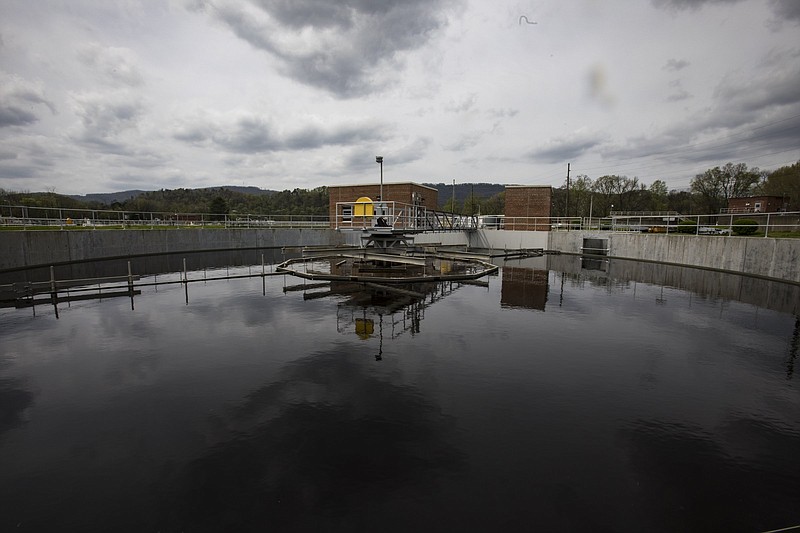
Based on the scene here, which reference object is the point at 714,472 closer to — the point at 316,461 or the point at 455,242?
the point at 316,461

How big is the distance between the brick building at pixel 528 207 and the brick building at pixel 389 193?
823 centimetres

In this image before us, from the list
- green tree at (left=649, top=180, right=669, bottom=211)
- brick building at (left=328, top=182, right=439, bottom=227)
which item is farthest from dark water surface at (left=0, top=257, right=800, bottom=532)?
green tree at (left=649, top=180, right=669, bottom=211)

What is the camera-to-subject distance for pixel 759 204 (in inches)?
2141

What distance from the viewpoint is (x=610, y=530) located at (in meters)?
3.48

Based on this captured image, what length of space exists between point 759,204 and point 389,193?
55.0 m

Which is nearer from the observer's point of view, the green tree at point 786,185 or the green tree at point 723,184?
the green tree at point 786,185

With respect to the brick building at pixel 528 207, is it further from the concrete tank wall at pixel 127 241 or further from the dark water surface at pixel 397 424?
the dark water surface at pixel 397 424

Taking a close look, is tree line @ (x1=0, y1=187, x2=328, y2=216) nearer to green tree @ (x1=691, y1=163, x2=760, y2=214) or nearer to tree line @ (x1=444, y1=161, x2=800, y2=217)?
tree line @ (x1=444, y1=161, x2=800, y2=217)

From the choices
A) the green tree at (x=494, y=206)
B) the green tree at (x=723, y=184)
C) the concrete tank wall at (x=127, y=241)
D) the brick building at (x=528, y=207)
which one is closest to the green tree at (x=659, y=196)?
the green tree at (x=723, y=184)

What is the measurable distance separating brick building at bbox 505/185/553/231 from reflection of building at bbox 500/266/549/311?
15722 millimetres

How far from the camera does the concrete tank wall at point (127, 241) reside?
1975 centimetres

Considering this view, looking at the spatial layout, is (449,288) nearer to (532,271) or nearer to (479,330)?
(479,330)

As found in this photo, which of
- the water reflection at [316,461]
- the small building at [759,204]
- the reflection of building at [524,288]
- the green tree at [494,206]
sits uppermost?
the green tree at [494,206]

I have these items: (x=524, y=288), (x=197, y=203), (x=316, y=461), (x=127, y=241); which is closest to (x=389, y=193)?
(x=127, y=241)
